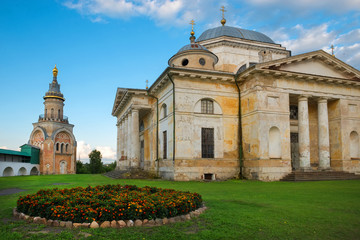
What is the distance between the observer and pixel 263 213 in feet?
27.3

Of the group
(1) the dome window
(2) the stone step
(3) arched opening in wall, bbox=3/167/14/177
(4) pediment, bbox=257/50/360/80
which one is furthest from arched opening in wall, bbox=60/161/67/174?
(4) pediment, bbox=257/50/360/80

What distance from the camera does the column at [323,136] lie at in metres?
24.2

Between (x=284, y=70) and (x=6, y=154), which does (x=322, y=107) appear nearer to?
(x=284, y=70)

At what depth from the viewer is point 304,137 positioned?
2350cm

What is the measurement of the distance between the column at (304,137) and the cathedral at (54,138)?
1824 inches

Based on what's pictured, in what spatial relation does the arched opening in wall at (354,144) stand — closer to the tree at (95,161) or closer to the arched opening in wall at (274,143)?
the arched opening in wall at (274,143)

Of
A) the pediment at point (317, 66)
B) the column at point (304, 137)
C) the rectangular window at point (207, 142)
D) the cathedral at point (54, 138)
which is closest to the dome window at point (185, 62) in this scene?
the rectangular window at point (207, 142)

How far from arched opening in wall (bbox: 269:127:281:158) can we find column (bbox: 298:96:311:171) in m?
2.21

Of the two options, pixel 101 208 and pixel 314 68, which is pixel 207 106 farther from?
pixel 101 208

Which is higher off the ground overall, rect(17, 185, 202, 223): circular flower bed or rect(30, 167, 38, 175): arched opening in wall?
rect(17, 185, 202, 223): circular flower bed

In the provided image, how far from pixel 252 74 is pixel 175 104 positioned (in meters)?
6.43

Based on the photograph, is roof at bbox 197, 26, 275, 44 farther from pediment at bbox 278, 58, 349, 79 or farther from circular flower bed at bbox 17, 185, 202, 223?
circular flower bed at bbox 17, 185, 202, 223

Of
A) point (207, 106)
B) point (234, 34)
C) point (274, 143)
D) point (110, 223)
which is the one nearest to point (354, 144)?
point (274, 143)

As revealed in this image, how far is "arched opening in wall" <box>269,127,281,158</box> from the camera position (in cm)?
2242
